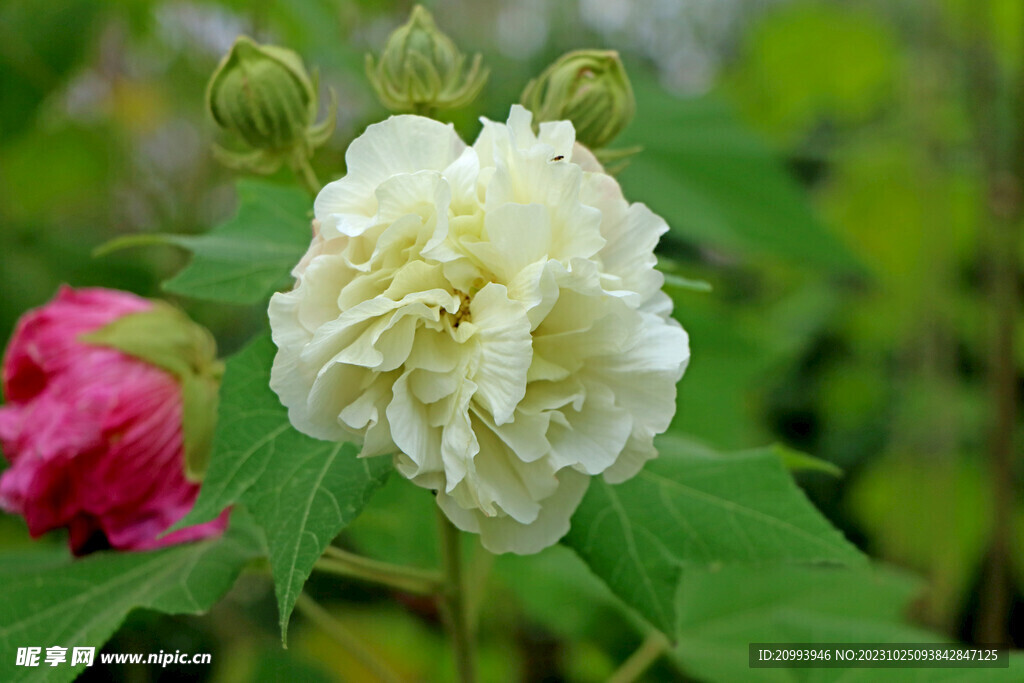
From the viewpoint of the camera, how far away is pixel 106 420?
49 centimetres

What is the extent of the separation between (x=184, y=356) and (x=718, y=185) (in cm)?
71

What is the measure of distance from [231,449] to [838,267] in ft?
2.38

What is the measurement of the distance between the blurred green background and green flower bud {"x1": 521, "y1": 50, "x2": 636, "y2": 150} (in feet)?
1.23

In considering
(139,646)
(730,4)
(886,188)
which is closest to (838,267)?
(886,188)

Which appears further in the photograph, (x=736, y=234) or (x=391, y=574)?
(x=736, y=234)

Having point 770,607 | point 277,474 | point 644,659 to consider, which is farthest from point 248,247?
point 770,607

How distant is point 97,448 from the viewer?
1.61ft

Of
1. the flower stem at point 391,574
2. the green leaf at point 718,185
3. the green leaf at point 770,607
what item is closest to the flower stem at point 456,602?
the flower stem at point 391,574

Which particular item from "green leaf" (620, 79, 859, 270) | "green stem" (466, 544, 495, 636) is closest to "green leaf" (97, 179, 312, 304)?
"green stem" (466, 544, 495, 636)

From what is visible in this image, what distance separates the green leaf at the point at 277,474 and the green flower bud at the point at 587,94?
0.67 ft

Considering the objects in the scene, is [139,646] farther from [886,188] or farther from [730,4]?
[730,4]

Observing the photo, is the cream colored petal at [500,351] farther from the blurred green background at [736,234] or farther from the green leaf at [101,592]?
the blurred green background at [736,234]

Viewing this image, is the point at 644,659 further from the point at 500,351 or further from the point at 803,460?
the point at 500,351

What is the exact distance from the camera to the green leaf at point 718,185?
3.17 feet
